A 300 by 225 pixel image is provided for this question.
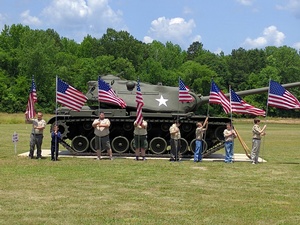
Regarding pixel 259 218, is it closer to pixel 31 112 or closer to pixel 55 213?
pixel 55 213

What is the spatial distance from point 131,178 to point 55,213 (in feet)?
16.2

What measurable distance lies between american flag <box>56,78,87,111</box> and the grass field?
2.25 m

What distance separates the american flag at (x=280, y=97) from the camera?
64.5ft

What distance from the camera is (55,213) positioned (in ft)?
34.2

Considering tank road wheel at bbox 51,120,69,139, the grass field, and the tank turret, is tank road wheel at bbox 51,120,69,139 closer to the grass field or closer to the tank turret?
the tank turret

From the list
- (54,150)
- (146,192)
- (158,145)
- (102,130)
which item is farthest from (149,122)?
(146,192)

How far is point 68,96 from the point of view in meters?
20.6

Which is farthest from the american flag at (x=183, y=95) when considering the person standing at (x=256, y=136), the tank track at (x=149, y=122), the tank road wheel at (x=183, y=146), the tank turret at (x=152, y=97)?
the person standing at (x=256, y=136)

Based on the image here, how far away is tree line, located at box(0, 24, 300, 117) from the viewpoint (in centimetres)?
8294

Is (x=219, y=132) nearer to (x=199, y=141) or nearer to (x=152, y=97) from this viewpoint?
(x=199, y=141)

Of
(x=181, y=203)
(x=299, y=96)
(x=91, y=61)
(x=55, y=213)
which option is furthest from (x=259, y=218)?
(x=299, y=96)

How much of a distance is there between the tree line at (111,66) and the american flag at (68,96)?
47.5 metres

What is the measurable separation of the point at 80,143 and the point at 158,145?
3.21m

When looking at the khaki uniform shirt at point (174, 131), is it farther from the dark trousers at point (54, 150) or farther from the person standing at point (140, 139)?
the dark trousers at point (54, 150)
